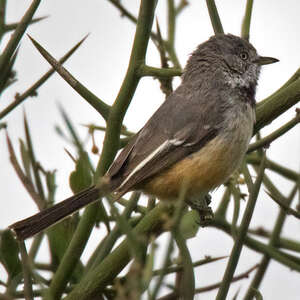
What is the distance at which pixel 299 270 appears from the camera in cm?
199

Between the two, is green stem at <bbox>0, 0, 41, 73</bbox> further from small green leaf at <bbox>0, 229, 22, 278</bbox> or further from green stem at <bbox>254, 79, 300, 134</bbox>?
green stem at <bbox>254, 79, 300, 134</bbox>

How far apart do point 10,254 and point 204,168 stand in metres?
1.47

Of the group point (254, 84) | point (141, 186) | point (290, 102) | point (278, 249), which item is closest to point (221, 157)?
point (141, 186)

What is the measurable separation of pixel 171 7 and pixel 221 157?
0.84 metres

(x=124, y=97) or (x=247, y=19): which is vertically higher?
(x=247, y=19)

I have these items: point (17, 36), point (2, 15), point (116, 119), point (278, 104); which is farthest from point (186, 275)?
point (2, 15)

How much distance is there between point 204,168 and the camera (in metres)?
3.12

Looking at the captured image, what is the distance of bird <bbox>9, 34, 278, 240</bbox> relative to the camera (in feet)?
9.91

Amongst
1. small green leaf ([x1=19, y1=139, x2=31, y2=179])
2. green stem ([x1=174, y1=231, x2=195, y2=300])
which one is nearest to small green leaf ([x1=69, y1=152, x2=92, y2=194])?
small green leaf ([x1=19, y1=139, x2=31, y2=179])

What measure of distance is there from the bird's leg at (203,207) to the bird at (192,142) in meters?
0.01

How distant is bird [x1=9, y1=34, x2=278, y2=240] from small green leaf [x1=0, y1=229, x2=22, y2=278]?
0.87 meters

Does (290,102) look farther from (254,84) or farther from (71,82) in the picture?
(254,84)

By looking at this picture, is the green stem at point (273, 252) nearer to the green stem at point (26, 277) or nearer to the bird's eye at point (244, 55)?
the green stem at point (26, 277)

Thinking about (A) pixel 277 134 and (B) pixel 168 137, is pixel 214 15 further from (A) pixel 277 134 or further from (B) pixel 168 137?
(B) pixel 168 137
